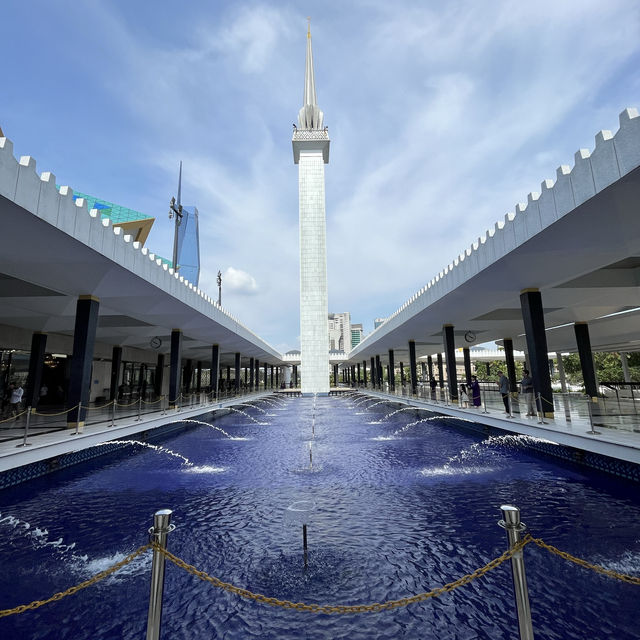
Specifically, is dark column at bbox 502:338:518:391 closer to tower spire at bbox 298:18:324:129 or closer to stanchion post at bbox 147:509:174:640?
stanchion post at bbox 147:509:174:640

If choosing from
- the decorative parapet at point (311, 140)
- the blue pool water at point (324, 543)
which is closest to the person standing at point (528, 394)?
the blue pool water at point (324, 543)

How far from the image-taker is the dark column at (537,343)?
478 inches

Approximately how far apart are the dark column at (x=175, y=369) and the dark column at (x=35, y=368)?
5394mm

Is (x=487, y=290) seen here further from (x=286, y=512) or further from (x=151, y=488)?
(x=151, y=488)

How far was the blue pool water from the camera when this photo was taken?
342 centimetres

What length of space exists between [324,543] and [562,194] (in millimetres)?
7380

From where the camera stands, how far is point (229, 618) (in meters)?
3.48

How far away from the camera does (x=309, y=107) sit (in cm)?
5019

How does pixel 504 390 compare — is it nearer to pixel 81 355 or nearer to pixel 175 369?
pixel 81 355

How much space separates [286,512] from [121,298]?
420 inches

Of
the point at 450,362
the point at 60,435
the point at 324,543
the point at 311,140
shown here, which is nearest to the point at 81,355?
the point at 60,435

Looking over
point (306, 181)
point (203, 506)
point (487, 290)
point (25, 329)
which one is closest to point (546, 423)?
point (487, 290)

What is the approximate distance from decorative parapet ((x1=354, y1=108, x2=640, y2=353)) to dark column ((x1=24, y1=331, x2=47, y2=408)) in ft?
57.7

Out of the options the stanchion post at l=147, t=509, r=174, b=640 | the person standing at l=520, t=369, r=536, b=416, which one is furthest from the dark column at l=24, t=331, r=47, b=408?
the person standing at l=520, t=369, r=536, b=416
